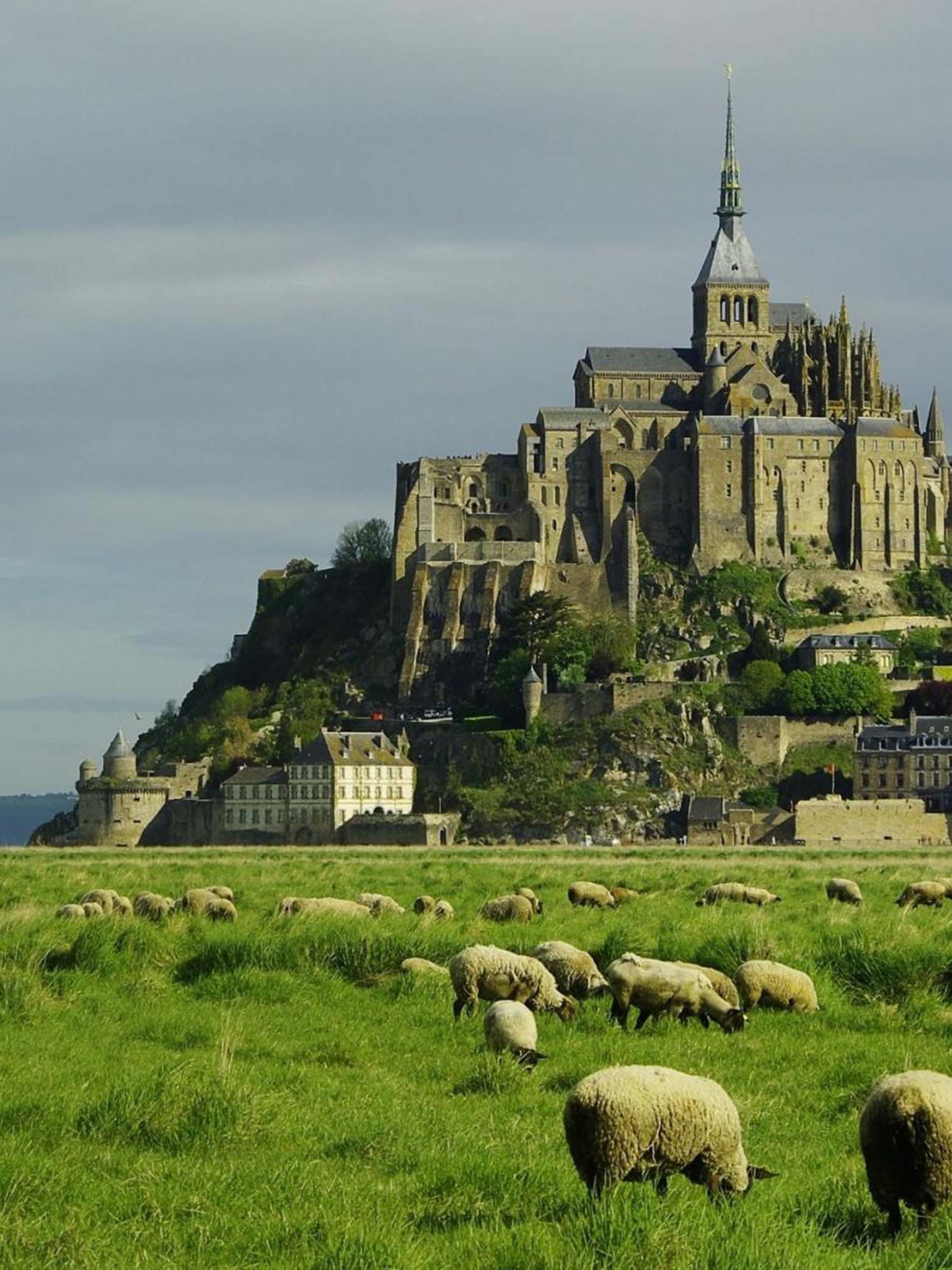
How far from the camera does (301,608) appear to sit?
120000 mm

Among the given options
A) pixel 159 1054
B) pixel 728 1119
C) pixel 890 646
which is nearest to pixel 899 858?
pixel 890 646

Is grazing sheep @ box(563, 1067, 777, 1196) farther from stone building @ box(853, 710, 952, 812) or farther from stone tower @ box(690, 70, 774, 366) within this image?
stone tower @ box(690, 70, 774, 366)

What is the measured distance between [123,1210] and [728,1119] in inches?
138

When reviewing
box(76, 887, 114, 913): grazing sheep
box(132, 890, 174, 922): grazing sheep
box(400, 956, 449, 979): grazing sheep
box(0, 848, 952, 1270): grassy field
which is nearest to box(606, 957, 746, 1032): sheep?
box(0, 848, 952, 1270): grassy field

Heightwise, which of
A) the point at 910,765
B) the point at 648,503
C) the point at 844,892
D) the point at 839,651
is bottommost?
the point at 844,892

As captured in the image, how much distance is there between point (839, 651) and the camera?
103438mm

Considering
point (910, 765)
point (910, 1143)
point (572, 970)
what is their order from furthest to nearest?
point (910, 765), point (572, 970), point (910, 1143)

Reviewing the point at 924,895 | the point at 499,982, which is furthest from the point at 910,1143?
the point at 924,895

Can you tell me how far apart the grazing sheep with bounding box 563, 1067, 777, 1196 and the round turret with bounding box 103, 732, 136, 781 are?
Result: 91998 mm

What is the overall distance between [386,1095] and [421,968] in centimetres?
555

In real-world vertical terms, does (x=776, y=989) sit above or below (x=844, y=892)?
below

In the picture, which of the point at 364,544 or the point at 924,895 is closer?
the point at 924,895

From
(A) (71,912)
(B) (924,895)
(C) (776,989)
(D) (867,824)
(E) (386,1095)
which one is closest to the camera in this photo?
(E) (386,1095)

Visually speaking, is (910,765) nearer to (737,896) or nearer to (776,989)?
(737,896)
